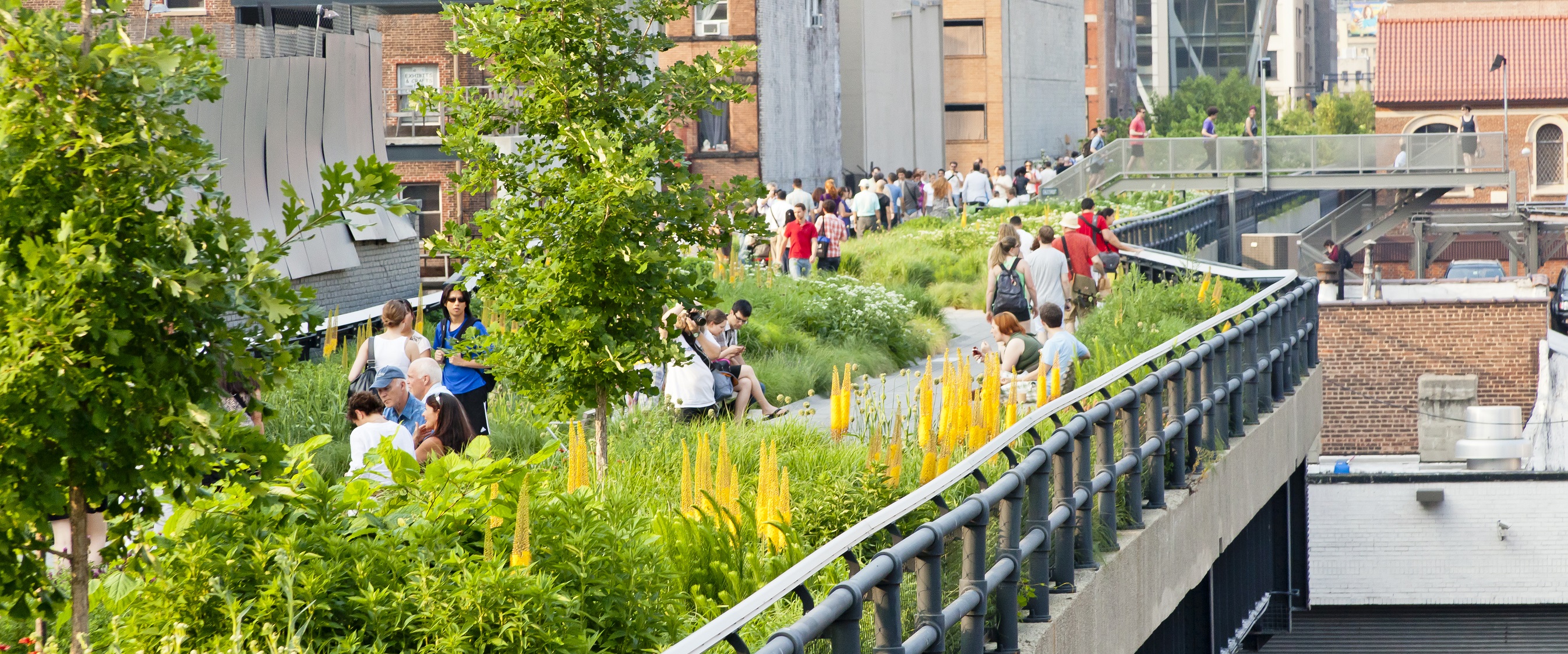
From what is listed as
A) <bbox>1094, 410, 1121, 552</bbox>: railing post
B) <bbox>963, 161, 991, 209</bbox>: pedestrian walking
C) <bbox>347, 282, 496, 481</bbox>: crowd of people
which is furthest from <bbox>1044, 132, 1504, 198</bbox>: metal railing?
<bbox>1094, 410, 1121, 552</bbox>: railing post

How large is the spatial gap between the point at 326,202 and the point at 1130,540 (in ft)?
15.4

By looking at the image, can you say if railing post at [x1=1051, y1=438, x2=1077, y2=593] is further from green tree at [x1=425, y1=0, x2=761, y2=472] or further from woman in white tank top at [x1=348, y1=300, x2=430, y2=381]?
woman in white tank top at [x1=348, y1=300, x2=430, y2=381]

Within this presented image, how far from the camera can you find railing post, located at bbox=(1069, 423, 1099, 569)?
22.1 ft

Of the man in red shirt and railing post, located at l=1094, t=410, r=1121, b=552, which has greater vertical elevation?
the man in red shirt

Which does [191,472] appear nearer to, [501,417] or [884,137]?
Result: [501,417]

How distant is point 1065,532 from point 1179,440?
2404mm

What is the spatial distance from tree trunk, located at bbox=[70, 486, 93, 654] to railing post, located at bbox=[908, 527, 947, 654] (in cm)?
218

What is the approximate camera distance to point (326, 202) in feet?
12.5

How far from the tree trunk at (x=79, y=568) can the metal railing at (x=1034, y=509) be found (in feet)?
4.70

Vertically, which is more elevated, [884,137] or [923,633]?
[884,137]

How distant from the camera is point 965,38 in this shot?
57938mm

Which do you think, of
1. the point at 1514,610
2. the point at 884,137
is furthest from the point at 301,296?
the point at 884,137

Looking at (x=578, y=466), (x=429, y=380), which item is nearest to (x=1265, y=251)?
(x=429, y=380)

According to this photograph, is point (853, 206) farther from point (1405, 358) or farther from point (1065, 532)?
point (1065, 532)
